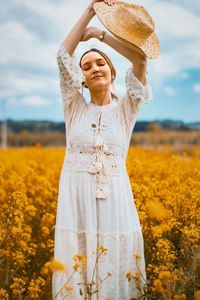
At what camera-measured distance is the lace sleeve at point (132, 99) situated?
2.90m

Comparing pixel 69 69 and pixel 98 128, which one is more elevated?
pixel 69 69

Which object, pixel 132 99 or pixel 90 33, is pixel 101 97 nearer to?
pixel 132 99

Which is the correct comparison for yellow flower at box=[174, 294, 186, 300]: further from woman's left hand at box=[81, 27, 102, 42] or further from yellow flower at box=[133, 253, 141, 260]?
woman's left hand at box=[81, 27, 102, 42]

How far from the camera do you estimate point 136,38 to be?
9.11ft

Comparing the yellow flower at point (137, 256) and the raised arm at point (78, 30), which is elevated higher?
the raised arm at point (78, 30)

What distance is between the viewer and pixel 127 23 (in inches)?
110

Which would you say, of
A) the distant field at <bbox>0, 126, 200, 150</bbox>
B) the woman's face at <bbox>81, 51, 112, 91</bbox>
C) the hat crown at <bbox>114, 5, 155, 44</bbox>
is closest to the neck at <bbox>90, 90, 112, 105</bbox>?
the woman's face at <bbox>81, 51, 112, 91</bbox>

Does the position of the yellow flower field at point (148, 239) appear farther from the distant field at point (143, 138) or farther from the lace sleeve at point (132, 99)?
the distant field at point (143, 138)

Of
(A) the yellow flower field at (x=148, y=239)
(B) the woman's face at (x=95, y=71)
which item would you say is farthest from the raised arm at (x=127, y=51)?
(A) the yellow flower field at (x=148, y=239)

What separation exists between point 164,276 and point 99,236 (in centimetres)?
62

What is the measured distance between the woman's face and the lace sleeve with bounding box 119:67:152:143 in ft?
0.48

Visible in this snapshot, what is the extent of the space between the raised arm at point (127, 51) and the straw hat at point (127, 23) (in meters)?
0.06

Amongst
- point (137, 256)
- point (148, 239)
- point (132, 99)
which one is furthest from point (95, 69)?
A: point (148, 239)

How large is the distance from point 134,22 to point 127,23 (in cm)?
4
